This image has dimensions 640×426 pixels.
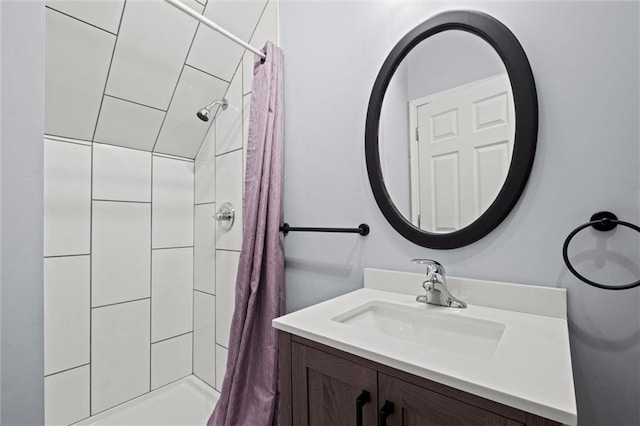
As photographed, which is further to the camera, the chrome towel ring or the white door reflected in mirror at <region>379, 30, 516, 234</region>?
Answer: the white door reflected in mirror at <region>379, 30, 516, 234</region>

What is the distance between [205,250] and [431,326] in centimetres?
141

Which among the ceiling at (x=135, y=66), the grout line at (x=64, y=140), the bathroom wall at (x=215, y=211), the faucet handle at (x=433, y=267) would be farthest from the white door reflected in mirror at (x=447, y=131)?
the grout line at (x=64, y=140)

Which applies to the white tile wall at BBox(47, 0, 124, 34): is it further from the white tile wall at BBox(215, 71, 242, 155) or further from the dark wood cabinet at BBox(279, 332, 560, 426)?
the dark wood cabinet at BBox(279, 332, 560, 426)

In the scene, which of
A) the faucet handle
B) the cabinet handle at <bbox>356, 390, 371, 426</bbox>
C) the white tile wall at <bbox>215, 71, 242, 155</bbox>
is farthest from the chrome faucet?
the white tile wall at <bbox>215, 71, 242, 155</bbox>

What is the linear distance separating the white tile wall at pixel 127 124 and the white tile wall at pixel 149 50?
5cm

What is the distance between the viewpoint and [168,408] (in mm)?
1648

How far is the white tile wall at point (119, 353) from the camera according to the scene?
1511 mm

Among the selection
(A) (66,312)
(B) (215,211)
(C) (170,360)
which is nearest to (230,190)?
(B) (215,211)

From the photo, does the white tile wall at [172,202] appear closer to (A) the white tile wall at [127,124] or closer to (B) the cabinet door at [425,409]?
(A) the white tile wall at [127,124]

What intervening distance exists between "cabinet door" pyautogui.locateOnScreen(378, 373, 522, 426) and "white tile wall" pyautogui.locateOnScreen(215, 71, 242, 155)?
1.35 m

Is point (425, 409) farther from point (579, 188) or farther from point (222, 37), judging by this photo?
point (222, 37)

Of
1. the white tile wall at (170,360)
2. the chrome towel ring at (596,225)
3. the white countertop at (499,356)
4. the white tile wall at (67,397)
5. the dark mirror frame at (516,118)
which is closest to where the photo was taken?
the white countertop at (499,356)

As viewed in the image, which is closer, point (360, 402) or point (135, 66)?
point (360, 402)

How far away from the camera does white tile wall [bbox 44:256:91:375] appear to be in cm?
137
